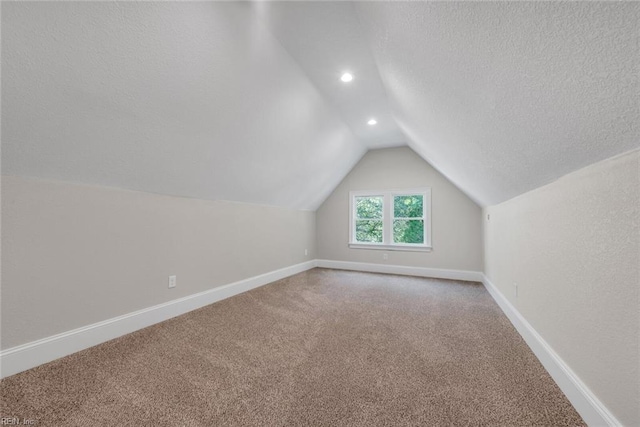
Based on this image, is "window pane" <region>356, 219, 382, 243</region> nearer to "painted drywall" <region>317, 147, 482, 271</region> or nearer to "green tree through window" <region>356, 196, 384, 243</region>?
"green tree through window" <region>356, 196, 384, 243</region>

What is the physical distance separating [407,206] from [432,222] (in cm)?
56

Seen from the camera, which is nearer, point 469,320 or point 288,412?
point 288,412

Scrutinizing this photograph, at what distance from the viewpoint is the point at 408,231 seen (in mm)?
4977

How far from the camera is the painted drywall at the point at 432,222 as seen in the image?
4.45 metres

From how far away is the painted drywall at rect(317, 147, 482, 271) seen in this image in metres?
4.45

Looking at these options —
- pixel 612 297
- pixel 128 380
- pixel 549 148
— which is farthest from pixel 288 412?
pixel 549 148

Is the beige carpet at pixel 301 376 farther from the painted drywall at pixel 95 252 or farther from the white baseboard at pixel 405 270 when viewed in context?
the white baseboard at pixel 405 270

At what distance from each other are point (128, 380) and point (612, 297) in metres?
2.57

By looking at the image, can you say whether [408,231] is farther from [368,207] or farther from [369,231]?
[368,207]

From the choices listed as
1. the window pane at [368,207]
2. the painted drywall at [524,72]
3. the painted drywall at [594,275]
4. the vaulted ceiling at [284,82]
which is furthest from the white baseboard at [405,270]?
the painted drywall at [524,72]

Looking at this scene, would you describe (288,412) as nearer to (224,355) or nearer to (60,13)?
(224,355)

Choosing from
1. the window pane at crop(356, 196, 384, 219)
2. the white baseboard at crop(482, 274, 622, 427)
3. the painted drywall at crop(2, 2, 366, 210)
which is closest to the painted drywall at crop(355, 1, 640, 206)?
the painted drywall at crop(2, 2, 366, 210)

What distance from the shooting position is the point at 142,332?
2236mm

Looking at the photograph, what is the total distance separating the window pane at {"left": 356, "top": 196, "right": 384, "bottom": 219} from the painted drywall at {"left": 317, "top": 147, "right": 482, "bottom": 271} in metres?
0.25
